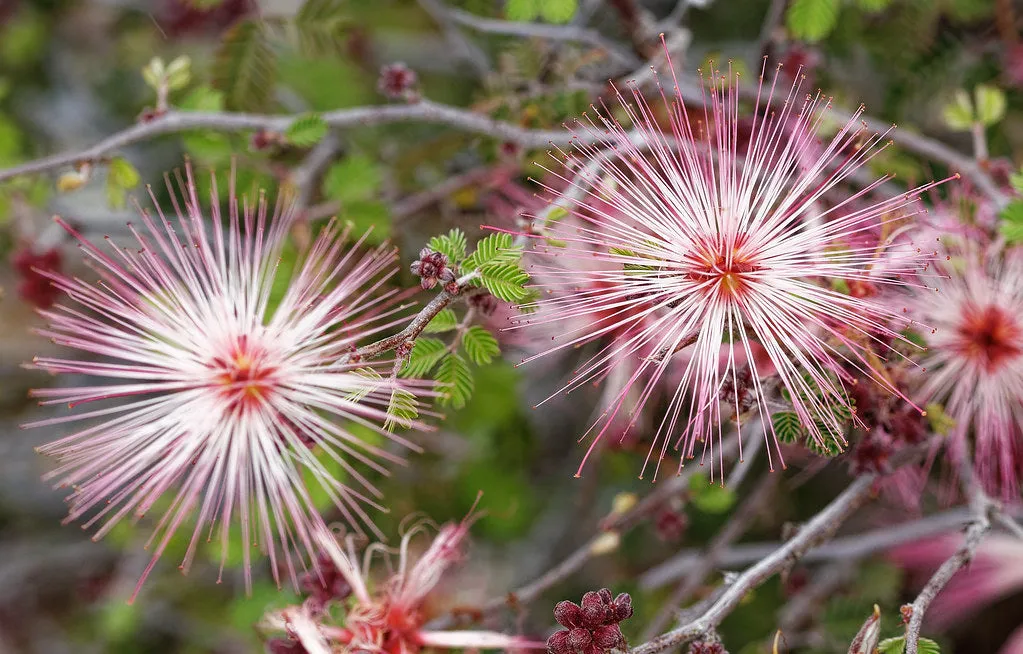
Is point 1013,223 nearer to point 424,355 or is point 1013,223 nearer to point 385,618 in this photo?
point 424,355

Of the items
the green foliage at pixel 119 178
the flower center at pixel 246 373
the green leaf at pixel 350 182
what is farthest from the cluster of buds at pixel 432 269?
the green foliage at pixel 119 178

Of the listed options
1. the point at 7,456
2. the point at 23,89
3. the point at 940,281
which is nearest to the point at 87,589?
the point at 7,456

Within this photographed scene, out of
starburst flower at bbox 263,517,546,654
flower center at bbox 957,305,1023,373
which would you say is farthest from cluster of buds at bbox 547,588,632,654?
flower center at bbox 957,305,1023,373

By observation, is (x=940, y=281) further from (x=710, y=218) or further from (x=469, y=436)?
(x=469, y=436)

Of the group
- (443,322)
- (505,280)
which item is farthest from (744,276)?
(443,322)

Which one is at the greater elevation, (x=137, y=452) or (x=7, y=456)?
(x=7, y=456)

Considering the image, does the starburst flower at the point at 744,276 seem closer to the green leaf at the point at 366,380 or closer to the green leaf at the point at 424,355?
the green leaf at the point at 424,355
